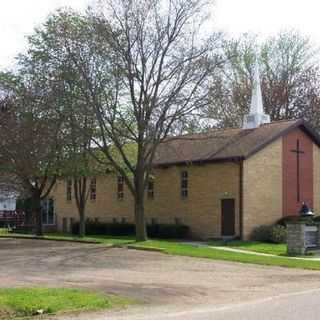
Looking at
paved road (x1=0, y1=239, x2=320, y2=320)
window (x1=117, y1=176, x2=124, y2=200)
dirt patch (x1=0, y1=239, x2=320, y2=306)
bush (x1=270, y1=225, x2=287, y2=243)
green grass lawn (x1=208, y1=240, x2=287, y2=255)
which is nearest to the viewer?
paved road (x1=0, y1=239, x2=320, y2=320)

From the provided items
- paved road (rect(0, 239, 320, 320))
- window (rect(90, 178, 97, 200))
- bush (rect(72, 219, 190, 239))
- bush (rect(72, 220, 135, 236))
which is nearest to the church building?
bush (rect(72, 219, 190, 239))

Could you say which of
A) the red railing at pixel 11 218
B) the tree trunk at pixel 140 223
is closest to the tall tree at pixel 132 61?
the tree trunk at pixel 140 223

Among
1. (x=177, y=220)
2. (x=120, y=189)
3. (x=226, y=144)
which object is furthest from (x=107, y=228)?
(x=226, y=144)

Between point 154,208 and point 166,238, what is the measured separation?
4.27 m

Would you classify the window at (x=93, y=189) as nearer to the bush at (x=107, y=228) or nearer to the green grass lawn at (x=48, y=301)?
the bush at (x=107, y=228)

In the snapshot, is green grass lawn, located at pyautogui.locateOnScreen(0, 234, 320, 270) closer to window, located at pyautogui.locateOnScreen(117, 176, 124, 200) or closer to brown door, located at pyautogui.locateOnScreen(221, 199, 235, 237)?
brown door, located at pyautogui.locateOnScreen(221, 199, 235, 237)

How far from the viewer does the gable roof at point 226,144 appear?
37.2 metres

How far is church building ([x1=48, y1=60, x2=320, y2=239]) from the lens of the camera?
36938 mm

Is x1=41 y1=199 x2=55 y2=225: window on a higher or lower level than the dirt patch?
higher

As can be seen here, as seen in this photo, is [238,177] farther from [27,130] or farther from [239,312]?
[239,312]

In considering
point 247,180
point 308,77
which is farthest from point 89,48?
point 308,77

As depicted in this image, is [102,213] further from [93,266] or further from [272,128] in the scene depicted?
[93,266]

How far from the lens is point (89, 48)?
31344 millimetres

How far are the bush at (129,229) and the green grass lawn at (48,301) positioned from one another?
2466 cm
